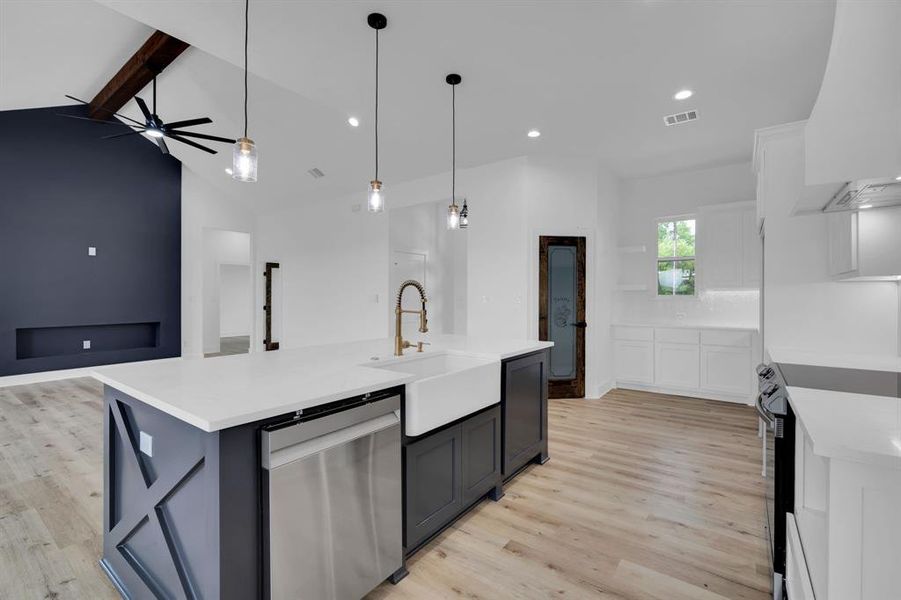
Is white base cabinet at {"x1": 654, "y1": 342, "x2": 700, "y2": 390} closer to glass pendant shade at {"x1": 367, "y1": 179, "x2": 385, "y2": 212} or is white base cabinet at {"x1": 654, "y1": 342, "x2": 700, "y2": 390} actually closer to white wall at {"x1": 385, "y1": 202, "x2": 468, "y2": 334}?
white wall at {"x1": 385, "y1": 202, "x2": 468, "y2": 334}

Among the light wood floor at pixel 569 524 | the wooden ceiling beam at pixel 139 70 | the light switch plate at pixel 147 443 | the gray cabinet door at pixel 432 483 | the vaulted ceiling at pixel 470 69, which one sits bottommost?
the light wood floor at pixel 569 524

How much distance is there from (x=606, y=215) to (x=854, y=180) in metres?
4.22

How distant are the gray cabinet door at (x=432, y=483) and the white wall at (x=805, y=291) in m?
2.31

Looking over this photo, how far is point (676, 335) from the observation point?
203 inches

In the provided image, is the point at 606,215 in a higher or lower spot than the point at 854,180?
higher

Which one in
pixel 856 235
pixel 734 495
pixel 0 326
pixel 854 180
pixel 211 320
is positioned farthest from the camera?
pixel 211 320

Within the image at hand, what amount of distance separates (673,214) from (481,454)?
15.5 ft

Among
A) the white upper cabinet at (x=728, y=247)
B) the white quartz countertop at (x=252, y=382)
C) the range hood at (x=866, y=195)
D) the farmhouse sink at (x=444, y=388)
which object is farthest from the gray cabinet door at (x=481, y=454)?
the white upper cabinet at (x=728, y=247)

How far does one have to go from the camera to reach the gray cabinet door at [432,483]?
193 cm

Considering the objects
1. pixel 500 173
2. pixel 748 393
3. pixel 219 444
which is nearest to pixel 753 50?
pixel 500 173

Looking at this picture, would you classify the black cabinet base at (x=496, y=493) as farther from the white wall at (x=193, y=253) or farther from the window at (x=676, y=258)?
the white wall at (x=193, y=253)

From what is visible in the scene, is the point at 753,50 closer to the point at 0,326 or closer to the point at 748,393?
the point at 748,393

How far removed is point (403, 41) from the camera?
2980 millimetres

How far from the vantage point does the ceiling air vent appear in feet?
12.8
